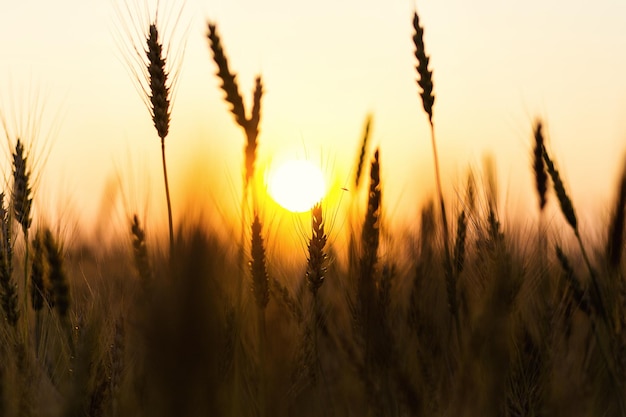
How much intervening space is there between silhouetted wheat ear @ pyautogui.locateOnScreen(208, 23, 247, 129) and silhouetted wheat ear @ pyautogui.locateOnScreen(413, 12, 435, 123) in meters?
0.67

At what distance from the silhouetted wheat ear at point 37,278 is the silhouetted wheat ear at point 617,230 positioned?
5.21ft

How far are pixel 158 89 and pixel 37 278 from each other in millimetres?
621

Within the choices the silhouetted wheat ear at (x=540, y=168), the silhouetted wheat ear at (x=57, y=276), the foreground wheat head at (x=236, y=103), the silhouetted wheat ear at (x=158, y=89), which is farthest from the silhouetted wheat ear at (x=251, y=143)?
the silhouetted wheat ear at (x=540, y=168)

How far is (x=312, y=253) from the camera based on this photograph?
196cm

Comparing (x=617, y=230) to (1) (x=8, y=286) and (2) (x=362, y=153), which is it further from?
(1) (x=8, y=286)

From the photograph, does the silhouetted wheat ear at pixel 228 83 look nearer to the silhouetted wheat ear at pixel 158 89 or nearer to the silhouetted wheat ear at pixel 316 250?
the silhouetted wheat ear at pixel 158 89

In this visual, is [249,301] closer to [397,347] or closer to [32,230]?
[397,347]

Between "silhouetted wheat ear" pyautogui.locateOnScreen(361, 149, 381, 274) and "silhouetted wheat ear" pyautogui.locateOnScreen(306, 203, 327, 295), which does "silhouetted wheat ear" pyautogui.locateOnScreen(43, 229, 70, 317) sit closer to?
"silhouetted wheat ear" pyautogui.locateOnScreen(306, 203, 327, 295)

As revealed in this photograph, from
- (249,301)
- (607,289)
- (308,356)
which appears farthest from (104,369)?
(607,289)

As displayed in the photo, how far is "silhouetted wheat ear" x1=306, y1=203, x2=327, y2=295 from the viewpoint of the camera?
76.7 inches

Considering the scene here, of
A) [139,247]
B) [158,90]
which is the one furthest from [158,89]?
[139,247]

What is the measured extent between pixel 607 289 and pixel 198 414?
56.4 inches

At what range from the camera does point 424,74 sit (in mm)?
2598

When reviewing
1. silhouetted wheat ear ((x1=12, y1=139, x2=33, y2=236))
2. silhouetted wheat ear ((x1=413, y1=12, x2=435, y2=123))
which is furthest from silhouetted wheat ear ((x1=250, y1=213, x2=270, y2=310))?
silhouetted wheat ear ((x1=413, y1=12, x2=435, y2=123))
